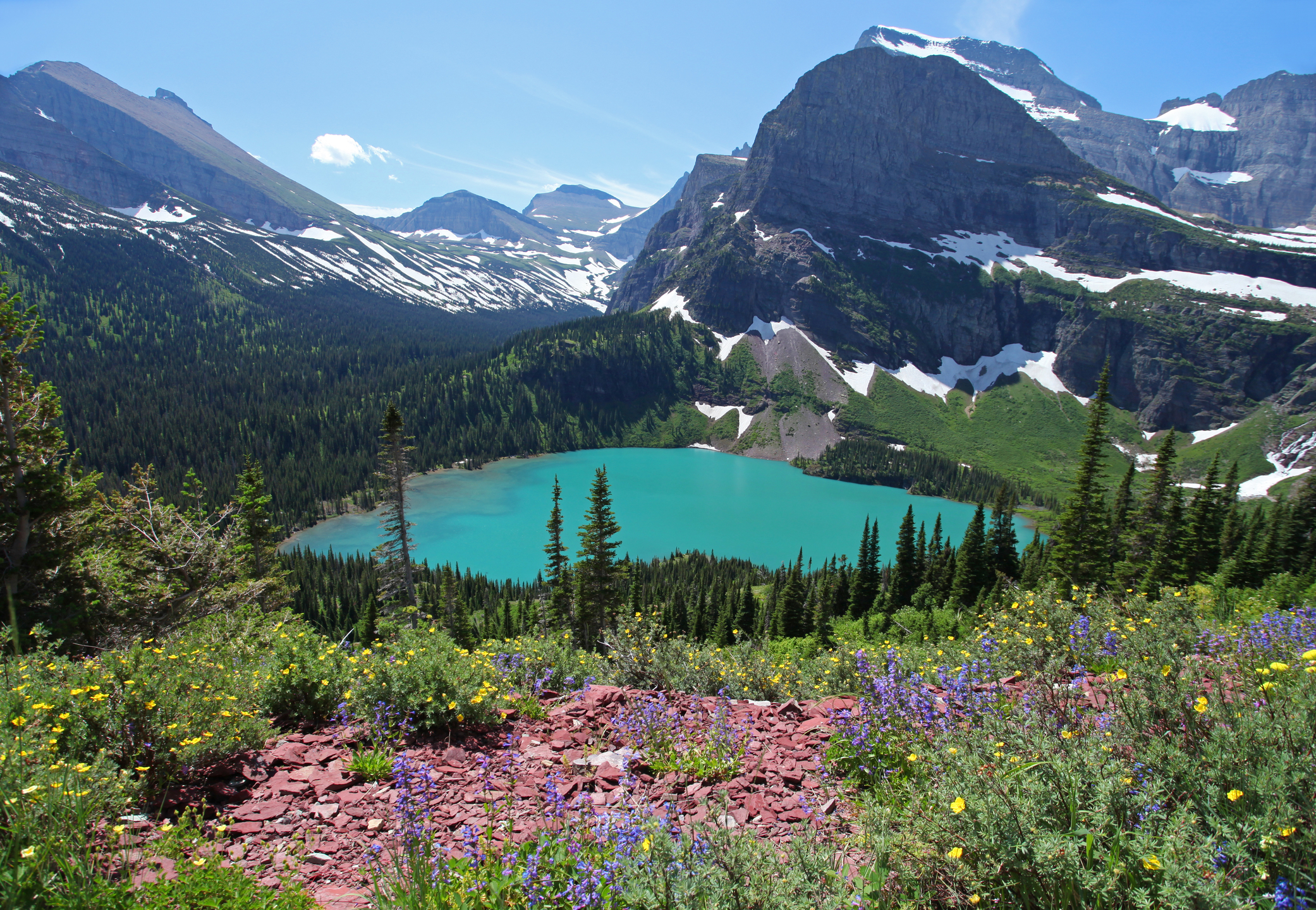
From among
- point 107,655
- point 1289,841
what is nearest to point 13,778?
point 107,655

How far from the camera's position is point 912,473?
493 ft

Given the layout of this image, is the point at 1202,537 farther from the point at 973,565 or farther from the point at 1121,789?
the point at 1121,789

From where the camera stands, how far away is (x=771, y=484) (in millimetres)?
142750

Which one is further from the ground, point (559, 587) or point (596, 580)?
point (596, 580)

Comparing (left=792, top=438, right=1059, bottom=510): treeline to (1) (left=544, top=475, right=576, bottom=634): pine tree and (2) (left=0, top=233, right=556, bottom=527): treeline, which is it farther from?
(1) (left=544, top=475, right=576, bottom=634): pine tree

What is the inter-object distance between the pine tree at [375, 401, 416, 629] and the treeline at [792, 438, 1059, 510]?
13558 centimetres

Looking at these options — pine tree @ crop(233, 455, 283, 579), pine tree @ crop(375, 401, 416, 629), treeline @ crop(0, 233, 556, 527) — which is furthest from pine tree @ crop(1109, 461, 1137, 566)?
treeline @ crop(0, 233, 556, 527)

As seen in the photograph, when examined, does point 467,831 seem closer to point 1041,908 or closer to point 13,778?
point 13,778

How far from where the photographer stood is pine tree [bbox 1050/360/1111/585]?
113 ft

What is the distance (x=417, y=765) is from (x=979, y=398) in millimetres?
226687

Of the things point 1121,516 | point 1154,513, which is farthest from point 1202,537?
point 1121,516

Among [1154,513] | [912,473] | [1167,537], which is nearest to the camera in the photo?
[1167,537]

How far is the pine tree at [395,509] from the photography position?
93.0 feet

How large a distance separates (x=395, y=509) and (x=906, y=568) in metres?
51.5
